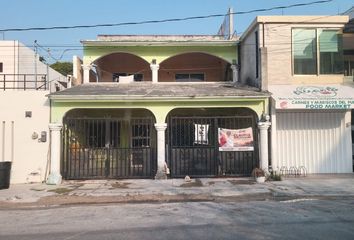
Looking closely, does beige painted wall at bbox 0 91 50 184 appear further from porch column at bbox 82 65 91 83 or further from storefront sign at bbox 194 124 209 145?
storefront sign at bbox 194 124 209 145

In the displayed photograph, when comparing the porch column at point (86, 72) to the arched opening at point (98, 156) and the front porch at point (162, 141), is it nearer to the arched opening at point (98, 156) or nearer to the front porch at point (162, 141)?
the arched opening at point (98, 156)

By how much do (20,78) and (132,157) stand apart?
14.0 metres

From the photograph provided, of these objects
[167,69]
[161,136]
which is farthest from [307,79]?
[167,69]

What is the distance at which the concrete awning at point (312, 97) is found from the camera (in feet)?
56.6

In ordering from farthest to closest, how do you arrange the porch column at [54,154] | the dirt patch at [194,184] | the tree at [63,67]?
the tree at [63,67] < the porch column at [54,154] < the dirt patch at [194,184]

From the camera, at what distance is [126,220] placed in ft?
32.4

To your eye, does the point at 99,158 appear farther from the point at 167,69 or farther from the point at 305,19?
the point at 305,19

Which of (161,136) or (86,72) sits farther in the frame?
(86,72)

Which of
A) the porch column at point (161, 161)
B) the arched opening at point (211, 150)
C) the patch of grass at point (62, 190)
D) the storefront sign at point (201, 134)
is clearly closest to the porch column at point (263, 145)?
the arched opening at point (211, 150)

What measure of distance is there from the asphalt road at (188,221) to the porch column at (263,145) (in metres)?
4.69

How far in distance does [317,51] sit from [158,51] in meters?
8.28

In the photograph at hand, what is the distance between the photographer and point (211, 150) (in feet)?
58.4

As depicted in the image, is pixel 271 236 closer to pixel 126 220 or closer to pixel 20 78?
pixel 126 220

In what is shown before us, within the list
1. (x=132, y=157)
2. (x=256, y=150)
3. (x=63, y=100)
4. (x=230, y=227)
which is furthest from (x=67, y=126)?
(x=230, y=227)
